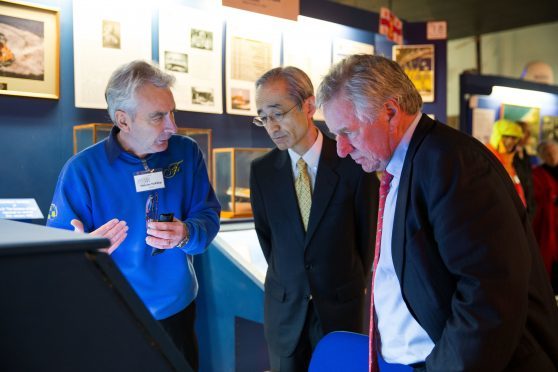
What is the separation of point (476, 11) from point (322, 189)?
37.2ft

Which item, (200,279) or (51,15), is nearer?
(51,15)

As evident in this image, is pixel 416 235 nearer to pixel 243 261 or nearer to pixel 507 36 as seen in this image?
pixel 243 261

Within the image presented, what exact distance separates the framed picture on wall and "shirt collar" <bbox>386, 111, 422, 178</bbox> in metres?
5.60

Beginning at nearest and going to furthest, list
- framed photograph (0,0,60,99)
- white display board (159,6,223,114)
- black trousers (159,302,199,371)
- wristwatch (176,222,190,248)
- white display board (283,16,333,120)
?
1. wristwatch (176,222,190,248)
2. black trousers (159,302,199,371)
3. framed photograph (0,0,60,99)
4. white display board (159,6,223,114)
5. white display board (283,16,333,120)

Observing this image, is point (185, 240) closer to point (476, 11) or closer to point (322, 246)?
point (322, 246)

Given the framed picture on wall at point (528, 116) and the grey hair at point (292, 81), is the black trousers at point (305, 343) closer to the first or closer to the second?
the grey hair at point (292, 81)

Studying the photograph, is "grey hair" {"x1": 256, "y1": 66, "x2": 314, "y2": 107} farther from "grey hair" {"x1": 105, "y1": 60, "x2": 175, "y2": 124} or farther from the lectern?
the lectern

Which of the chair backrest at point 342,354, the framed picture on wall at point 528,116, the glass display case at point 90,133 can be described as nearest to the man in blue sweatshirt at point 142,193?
the chair backrest at point 342,354

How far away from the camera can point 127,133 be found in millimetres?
2041

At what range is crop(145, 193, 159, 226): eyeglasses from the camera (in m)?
1.99

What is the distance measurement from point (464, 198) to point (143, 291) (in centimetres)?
128

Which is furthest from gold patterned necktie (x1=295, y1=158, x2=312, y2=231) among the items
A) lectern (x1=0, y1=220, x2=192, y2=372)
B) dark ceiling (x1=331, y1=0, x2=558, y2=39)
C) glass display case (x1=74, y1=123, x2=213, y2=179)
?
dark ceiling (x1=331, y1=0, x2=558, y2=39)

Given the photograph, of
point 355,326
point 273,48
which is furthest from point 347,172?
point 273,48

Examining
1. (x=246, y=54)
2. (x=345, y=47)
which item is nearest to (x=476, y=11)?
(x=345, y=47)
